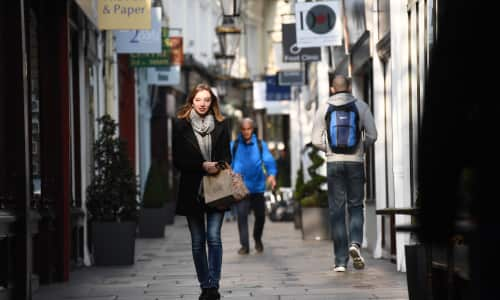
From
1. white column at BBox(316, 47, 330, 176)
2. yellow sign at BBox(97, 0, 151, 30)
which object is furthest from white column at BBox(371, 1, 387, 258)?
white column at BBox(316, 47, 330, 176)

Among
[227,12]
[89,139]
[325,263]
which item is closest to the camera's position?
[325,263]

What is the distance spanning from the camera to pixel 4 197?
8.15m

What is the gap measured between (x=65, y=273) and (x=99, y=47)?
6574mm

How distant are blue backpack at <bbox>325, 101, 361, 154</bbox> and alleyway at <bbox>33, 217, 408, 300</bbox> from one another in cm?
126

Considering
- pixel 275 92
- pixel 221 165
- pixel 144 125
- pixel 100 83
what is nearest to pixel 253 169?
pixel 100 83

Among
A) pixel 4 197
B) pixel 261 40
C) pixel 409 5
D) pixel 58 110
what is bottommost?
pixel 4 197

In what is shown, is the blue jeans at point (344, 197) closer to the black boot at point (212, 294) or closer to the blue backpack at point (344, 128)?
the blue backpack at point (344, 128)

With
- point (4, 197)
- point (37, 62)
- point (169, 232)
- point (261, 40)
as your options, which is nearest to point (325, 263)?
point (37, 62)

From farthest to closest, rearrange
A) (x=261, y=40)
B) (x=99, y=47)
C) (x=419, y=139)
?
(x=261, y=40) < (x=99, y=47) < (x=419, y=139)

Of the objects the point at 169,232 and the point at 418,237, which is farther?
the point at 169,232

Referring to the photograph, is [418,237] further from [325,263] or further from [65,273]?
[325,263]

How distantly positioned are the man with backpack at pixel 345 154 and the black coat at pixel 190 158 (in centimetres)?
249

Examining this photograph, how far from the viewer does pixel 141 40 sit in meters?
19.0

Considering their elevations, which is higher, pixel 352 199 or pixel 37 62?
pixel 37 62
